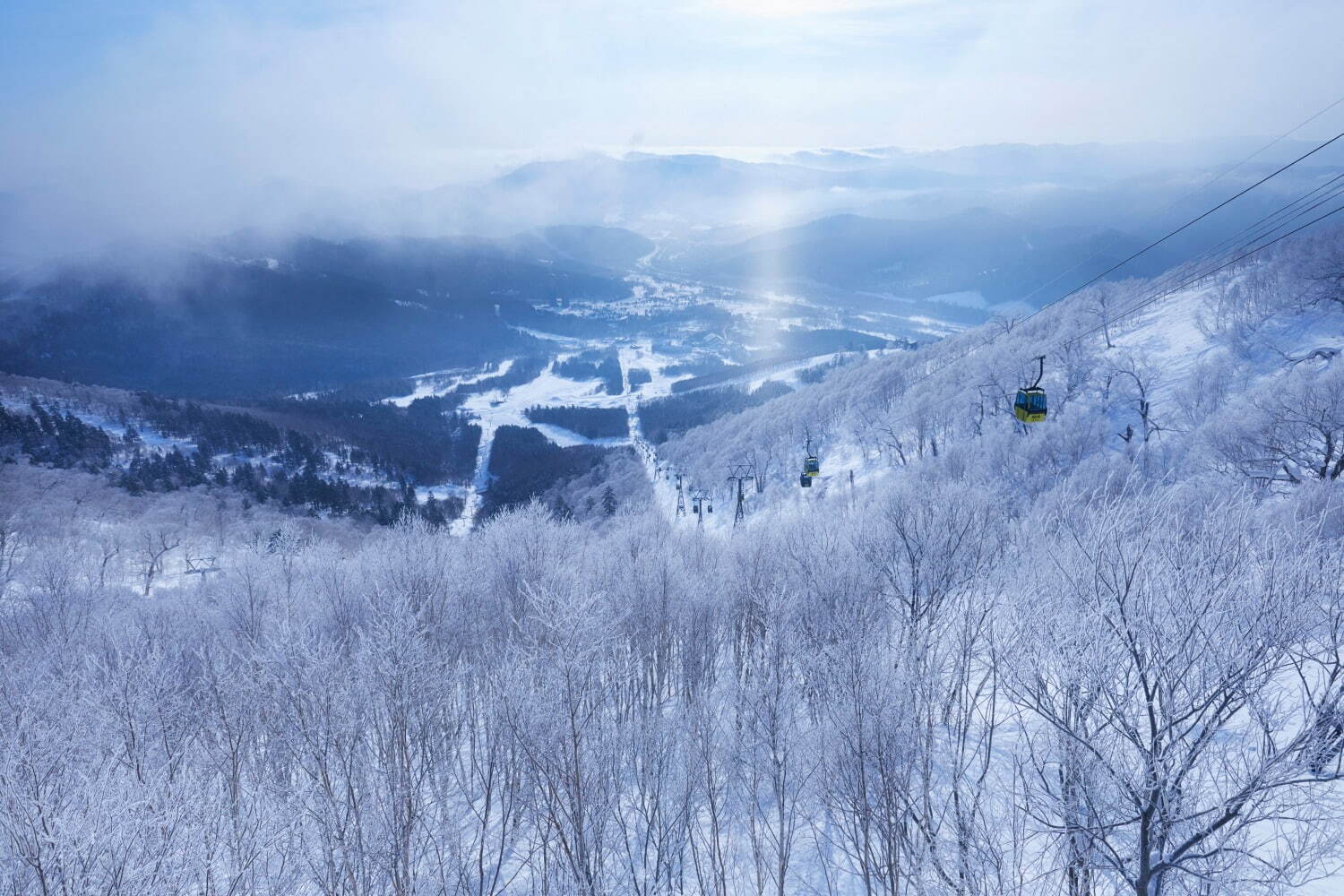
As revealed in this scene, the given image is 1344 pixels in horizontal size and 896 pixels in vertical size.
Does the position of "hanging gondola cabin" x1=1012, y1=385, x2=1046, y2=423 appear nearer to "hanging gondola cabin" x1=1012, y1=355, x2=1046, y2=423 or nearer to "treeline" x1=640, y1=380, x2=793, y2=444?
"hanging gondola cabin" x1=1012, y1=355, x2=1046, y2=423

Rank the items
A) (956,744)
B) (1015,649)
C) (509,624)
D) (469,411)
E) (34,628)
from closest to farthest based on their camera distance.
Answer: (1015,649) → (956,744) → (509,624) → (34,628) → (469,411)

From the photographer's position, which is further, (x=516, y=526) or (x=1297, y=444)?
(x=1297, y=444)

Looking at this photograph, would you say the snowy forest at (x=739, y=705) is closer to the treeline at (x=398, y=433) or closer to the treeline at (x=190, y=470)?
the treeline at (x=190, y=470)

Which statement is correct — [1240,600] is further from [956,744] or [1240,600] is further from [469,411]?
[469,411]

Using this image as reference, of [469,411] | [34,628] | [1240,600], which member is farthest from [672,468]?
[469,411]

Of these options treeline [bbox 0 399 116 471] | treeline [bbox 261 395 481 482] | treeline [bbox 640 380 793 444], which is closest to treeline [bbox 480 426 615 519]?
treeline [bbox 261 395 481 482]

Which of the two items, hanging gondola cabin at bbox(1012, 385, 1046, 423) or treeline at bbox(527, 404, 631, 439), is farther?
treeline at bbox(527, 404, 631, 439)
